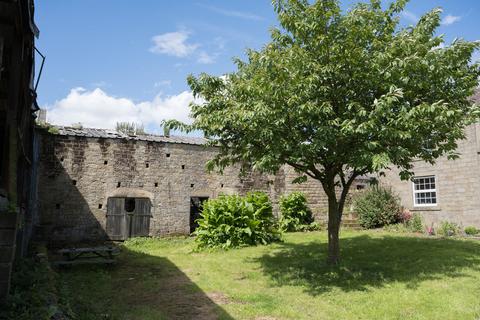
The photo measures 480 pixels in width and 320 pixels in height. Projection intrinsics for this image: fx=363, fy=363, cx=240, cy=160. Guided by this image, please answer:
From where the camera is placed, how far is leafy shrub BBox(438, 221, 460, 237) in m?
14.4

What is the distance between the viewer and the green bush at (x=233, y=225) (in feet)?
41.9

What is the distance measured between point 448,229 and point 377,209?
2.92 metres

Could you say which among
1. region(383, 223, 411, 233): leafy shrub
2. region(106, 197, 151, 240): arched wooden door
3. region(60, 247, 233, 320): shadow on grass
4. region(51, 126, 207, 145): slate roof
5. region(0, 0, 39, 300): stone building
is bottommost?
region(60, 247, 233, 320): shadow on grass

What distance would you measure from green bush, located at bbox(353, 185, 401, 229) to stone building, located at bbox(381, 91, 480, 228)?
898mm

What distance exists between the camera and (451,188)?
606 inches

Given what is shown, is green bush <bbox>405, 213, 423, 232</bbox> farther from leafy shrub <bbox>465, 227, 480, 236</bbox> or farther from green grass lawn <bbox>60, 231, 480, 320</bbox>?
green grass lawn <bbox>60, 231, 480, 320</bbox>

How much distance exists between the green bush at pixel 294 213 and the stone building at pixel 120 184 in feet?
6.90

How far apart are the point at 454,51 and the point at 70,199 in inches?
505

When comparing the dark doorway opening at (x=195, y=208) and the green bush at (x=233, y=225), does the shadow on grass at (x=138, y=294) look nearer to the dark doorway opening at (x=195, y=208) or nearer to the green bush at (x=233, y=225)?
the green bush at (x=233, y=225)

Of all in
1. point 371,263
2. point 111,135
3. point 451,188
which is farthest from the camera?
point 451,188

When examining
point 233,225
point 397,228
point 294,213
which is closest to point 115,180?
point 233,225

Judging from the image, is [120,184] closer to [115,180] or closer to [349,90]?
[115,180]

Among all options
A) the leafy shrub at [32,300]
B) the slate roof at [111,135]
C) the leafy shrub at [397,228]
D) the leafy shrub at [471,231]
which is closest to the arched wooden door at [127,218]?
the slate roof at [111,135]

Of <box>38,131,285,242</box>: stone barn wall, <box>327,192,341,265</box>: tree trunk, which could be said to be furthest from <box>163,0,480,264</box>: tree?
<box>38,131,285,242</box>: stone barn wall
